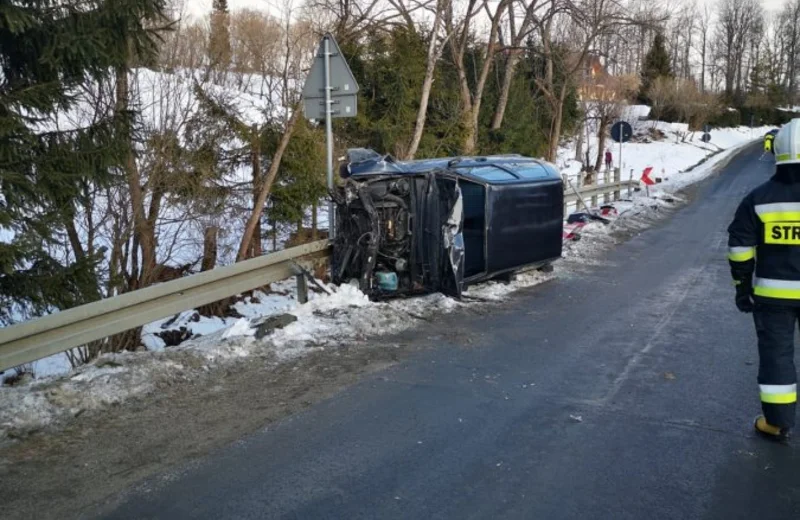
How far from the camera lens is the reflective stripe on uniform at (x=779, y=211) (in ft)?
14.7

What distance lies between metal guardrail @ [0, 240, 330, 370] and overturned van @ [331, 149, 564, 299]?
0.70 meters

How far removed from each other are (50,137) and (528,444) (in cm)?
542

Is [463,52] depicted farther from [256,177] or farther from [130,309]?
[130,309]

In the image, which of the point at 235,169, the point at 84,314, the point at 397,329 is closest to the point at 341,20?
the point at 235,169

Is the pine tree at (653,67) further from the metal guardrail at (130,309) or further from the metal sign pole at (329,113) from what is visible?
the metal guardrail at (130,309)

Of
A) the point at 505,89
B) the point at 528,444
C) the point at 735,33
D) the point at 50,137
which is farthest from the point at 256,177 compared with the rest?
the point at 735,33

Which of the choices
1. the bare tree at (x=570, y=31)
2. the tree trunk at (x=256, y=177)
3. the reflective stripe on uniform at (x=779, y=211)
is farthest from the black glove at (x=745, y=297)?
the bare tree at (x=570, y=31)

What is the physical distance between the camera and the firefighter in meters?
4.50

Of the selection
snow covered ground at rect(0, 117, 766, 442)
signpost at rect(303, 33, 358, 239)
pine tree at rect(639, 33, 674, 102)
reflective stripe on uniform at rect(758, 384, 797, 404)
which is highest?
pine tree at rect(639, 33, 674, 102)

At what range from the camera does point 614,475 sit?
13.6 ft

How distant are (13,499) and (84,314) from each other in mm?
1933

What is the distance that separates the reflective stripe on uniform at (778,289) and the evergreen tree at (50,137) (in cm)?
582

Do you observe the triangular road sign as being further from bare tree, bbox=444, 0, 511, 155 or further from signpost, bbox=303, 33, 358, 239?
bare tree, bbox=444, 0, 511, 155

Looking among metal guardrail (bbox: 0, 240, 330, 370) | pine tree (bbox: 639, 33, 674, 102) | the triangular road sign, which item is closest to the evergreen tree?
metal guardrail (bbox: 0, 240, 330, 370)
